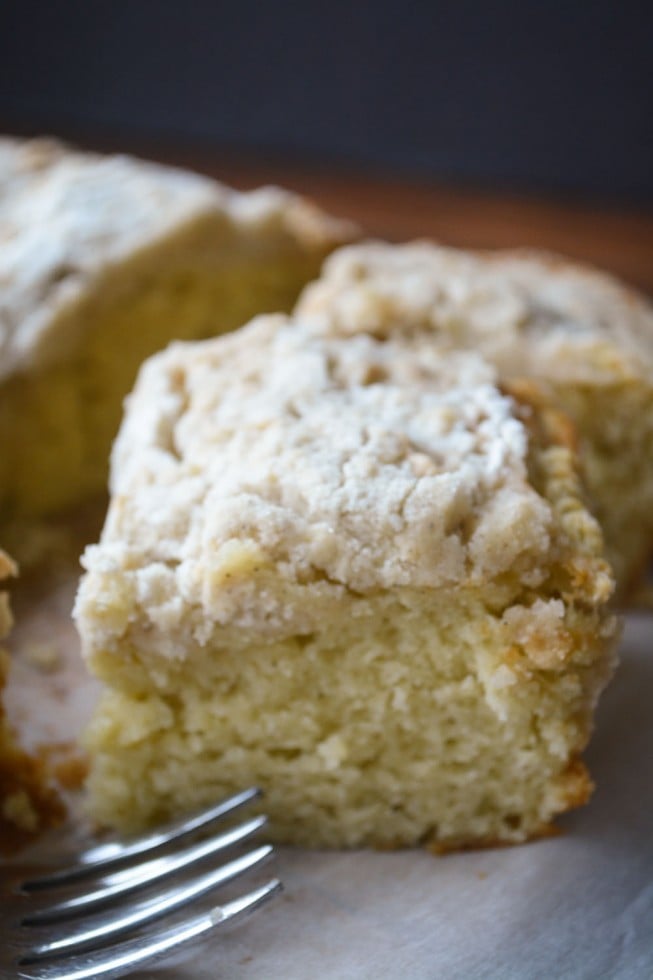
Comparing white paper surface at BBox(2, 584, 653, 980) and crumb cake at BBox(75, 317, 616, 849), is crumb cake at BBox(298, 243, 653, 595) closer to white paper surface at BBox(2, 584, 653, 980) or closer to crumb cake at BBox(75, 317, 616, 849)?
crumb cake at BBox(75, 317, 616, 849)

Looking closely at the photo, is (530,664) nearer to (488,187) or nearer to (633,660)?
(633,660)

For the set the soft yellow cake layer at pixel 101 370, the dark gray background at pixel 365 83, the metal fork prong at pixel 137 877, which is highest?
the dark gray background at pixel 365 83

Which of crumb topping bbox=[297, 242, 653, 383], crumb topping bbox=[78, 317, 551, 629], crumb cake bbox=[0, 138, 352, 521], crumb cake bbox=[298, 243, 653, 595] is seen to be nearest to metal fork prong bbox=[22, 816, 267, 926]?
crumb topping bbox=[78, 317, 551, 629]

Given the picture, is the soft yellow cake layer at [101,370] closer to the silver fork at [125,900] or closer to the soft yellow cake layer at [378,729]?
the soft yellow cake layer at [378,729]

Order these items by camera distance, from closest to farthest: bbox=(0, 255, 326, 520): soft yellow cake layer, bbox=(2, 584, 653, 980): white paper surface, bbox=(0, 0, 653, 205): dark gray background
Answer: bbox=(2, 584, 653, 980): white paper surface < bbox=(0, 255, 326, 520): soft yellow cake layer < bbox=(0, 0, 653, 205): dark gray background

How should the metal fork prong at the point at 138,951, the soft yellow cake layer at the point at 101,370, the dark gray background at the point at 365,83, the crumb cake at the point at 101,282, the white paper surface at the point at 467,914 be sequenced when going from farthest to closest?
the dark gray background at the point at 365,83 → the soft yellow cake layer at the point at 101,370 → the crumb cake at the point at 101,282 → the white paper surface at the point at 467,914 → the metal fork prong at the point at 138,951

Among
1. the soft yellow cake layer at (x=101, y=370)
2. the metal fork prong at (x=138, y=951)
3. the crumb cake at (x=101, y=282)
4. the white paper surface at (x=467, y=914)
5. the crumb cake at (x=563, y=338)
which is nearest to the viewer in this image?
the metal fork prong at (x=138, y=951)

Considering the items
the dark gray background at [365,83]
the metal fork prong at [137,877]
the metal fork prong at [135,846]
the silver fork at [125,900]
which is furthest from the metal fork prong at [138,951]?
the dark gray background at [365,83]

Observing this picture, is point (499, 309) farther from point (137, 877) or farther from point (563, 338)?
point (137, 877)

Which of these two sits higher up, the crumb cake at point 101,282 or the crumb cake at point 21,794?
the crumb cake at point 101,282
